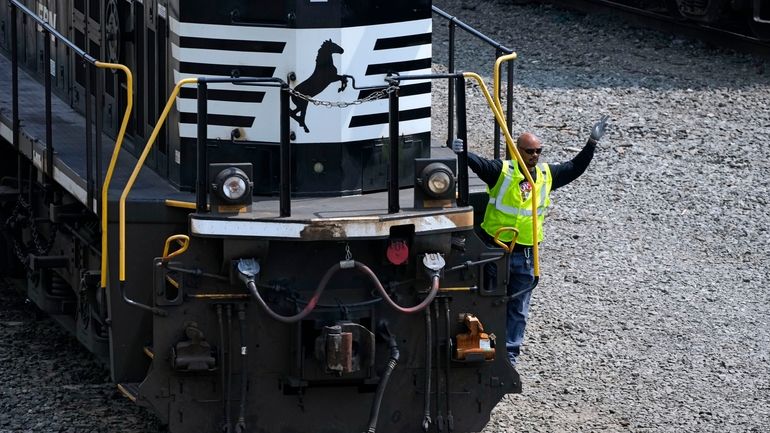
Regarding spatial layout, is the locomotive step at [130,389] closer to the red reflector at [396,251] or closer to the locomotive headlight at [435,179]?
the red reflector at [396,251]

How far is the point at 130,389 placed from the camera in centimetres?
662

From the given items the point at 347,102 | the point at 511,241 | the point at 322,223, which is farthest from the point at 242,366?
the point at 511,241

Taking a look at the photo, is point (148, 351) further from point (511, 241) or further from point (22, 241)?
point (22, 241)

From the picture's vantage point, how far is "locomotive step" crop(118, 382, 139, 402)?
6.48 metres

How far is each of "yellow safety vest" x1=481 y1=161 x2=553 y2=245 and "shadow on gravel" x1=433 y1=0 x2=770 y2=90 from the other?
6.28 metres

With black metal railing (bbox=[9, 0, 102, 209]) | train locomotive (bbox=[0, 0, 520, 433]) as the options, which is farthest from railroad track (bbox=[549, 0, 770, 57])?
black metal railing (bbox=[9, 0, 102, 209])

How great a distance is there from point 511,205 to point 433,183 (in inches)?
32.8

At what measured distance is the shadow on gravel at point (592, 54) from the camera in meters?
13.5

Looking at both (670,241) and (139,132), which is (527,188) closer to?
→ (139,132)

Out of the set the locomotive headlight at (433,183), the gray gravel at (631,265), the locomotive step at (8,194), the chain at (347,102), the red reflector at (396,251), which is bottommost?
the gray gravel at (631,265)

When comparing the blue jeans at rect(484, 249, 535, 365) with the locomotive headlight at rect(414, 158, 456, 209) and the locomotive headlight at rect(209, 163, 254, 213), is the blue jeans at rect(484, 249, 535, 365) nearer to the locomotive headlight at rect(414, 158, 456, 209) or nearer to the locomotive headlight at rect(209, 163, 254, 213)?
the locomotive headlight at rect(414, 158, 456, 209)

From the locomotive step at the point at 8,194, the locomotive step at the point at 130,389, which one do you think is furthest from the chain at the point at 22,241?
the locomotive step at the point at 130,389

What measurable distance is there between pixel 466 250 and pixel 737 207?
470cm

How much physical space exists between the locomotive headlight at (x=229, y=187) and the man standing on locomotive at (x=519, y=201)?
1284 millimetres
